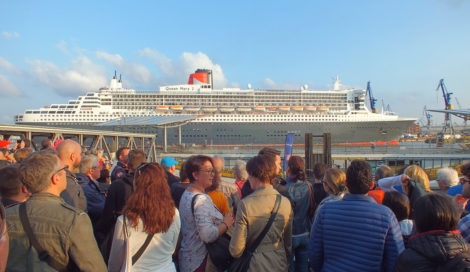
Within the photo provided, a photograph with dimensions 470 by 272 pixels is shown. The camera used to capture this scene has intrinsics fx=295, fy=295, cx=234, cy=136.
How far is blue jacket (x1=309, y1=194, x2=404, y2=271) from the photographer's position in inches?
88.7

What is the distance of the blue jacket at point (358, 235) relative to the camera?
2254 mm

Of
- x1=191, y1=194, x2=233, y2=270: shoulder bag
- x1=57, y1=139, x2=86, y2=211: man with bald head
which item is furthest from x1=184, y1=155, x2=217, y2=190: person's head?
x1=57, y1=139, x2=86, y2=211: man with bald head

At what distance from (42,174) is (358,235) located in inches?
91.7

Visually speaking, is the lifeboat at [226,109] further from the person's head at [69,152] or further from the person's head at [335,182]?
the person's head at [335,182]

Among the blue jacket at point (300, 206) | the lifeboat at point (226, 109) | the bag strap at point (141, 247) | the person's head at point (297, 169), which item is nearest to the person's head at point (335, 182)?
the blue jacket at point (300, 206)

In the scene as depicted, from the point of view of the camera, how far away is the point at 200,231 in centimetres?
258

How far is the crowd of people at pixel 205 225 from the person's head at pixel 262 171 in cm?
1

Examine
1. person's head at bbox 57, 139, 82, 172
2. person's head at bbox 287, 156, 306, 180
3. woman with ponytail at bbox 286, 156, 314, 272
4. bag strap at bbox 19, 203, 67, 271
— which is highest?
person's head at bbox 57, 139, 82, 172

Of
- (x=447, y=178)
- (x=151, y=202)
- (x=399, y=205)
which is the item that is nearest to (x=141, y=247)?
(x=151, y=202)

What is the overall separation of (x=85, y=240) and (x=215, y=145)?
34.6 metres

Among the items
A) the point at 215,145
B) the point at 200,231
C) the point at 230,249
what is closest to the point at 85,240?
the point at 200,231

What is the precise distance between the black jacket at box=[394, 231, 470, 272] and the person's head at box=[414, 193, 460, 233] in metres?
0.05

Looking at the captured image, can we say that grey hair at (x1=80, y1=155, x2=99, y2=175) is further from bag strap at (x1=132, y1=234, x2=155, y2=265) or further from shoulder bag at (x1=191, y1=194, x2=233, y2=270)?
bag strap at (x1=132, y1=234, x2=155, y2=265)

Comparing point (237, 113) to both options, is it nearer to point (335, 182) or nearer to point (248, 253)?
point (335, 182)
